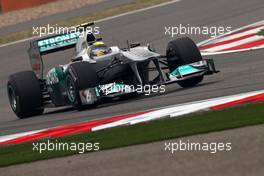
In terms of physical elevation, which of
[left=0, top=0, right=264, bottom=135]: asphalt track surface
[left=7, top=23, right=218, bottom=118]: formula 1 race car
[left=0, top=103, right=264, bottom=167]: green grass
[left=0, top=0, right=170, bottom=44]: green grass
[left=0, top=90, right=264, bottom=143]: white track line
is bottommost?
[left=0, top=0, right=170, bottom=44]: green grass

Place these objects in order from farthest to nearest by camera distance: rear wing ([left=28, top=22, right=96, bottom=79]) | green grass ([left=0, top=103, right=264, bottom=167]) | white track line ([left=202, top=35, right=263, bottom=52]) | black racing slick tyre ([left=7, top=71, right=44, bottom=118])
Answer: white track line ([left=202, top=35, right=263, bottom=52]) < rear wing ([left=28, top=22, right=96, bottom=79]) < black racing slick tyre ([left=7, top=71, right=44, bottom=118]) < green grass ([left=0, top=103, right=264, bottom=167])

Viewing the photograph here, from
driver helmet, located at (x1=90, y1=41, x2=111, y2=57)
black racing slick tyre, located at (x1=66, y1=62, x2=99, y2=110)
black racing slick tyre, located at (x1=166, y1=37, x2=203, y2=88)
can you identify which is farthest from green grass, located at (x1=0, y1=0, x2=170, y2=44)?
black racing slick tyre, located at (x1=66, y1=62, x2=99, y2=110)

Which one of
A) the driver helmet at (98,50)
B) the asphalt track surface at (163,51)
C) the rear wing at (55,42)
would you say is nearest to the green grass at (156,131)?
the asphalt track surface at (163,51)

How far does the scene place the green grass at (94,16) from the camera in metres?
24.7

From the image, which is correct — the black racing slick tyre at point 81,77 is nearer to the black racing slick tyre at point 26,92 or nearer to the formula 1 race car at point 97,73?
the formula 1 race car at point 97,73

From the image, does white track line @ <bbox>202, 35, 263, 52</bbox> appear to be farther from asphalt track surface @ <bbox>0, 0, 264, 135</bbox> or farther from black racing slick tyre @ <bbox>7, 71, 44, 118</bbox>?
black racing slick tyre @ <bbox>7, 71, 44, 118</bbox>

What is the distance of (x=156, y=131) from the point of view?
961cm

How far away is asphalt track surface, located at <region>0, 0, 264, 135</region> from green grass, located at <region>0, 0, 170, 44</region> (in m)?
0.85

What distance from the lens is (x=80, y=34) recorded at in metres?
15.2

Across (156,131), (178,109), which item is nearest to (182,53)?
(178,109)

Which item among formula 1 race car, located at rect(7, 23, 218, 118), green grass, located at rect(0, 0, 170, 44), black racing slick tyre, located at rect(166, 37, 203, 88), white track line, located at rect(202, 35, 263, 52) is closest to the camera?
formula 1 race car, located at rect(7, 23, 218, 118)

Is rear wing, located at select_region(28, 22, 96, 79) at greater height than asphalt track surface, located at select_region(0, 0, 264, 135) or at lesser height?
greater

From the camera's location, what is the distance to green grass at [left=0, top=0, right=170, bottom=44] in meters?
24.7

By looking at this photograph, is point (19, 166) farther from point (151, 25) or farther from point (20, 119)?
point (151, 25)
